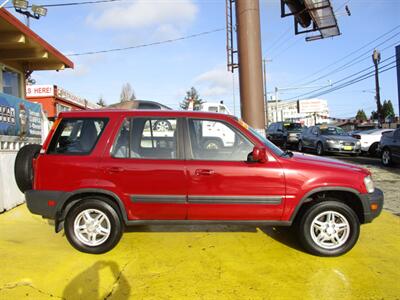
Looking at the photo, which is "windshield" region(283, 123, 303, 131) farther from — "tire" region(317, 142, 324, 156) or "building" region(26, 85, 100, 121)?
"building" region(26, 85, 100, 121)

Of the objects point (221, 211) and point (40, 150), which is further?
point (40, 150)

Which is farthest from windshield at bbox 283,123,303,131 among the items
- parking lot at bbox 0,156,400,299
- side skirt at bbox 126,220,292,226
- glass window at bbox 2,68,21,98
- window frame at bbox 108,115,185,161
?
window frame at bbox 108,115,185,161

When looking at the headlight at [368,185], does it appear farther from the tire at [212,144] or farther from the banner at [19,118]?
the banner at [19,118]

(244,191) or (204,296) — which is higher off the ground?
(244,191)

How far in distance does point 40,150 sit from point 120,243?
1620mm

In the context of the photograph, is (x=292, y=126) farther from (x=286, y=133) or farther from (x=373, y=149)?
(x=373, y=149)

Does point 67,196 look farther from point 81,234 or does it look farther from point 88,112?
point 88,112

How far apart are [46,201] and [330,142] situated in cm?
1426

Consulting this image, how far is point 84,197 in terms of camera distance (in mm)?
4895

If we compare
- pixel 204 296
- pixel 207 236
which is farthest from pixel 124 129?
pixel 204 296

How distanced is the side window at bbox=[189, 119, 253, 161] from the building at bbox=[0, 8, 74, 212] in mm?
4099

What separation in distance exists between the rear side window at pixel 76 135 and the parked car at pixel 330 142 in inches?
542

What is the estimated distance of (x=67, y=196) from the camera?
4.79 metres

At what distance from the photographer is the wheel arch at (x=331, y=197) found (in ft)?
15.4
